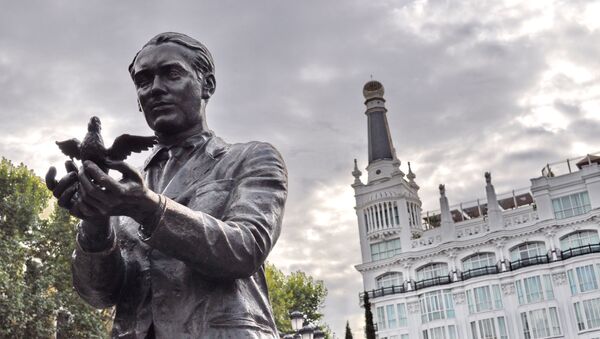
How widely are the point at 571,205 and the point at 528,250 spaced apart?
440 cm

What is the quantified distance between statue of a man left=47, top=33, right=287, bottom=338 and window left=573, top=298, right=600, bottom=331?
44.6 metres

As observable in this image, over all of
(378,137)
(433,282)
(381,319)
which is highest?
(378,137)

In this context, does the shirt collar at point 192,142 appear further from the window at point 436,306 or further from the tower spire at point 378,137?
the tower spire at point 378,137

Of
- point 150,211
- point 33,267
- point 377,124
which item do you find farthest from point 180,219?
point 377,124

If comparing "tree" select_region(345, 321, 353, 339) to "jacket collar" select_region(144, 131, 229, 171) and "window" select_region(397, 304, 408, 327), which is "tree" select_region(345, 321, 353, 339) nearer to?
"window" select_region(397, 304, 408, 327)

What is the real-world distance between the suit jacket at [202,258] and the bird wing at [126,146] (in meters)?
0.22

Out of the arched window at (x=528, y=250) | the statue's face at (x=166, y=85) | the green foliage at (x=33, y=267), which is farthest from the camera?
the arched window at (x=528, y=250)

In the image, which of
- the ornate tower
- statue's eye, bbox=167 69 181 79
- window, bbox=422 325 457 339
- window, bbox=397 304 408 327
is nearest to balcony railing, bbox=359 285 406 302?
window, bbox=397 304 408 327

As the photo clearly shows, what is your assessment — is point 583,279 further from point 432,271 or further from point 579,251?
point 432,271

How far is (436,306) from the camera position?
4856 cm

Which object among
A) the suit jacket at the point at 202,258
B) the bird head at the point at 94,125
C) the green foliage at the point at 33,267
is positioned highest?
the green foliage at the point at 33,267

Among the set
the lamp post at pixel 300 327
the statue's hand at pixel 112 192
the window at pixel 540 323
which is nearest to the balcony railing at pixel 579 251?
the window at pixel 540 323

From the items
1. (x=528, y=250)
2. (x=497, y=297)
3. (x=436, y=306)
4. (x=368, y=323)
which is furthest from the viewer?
(x=436, y=306)

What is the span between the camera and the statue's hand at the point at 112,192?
70.5 inches
